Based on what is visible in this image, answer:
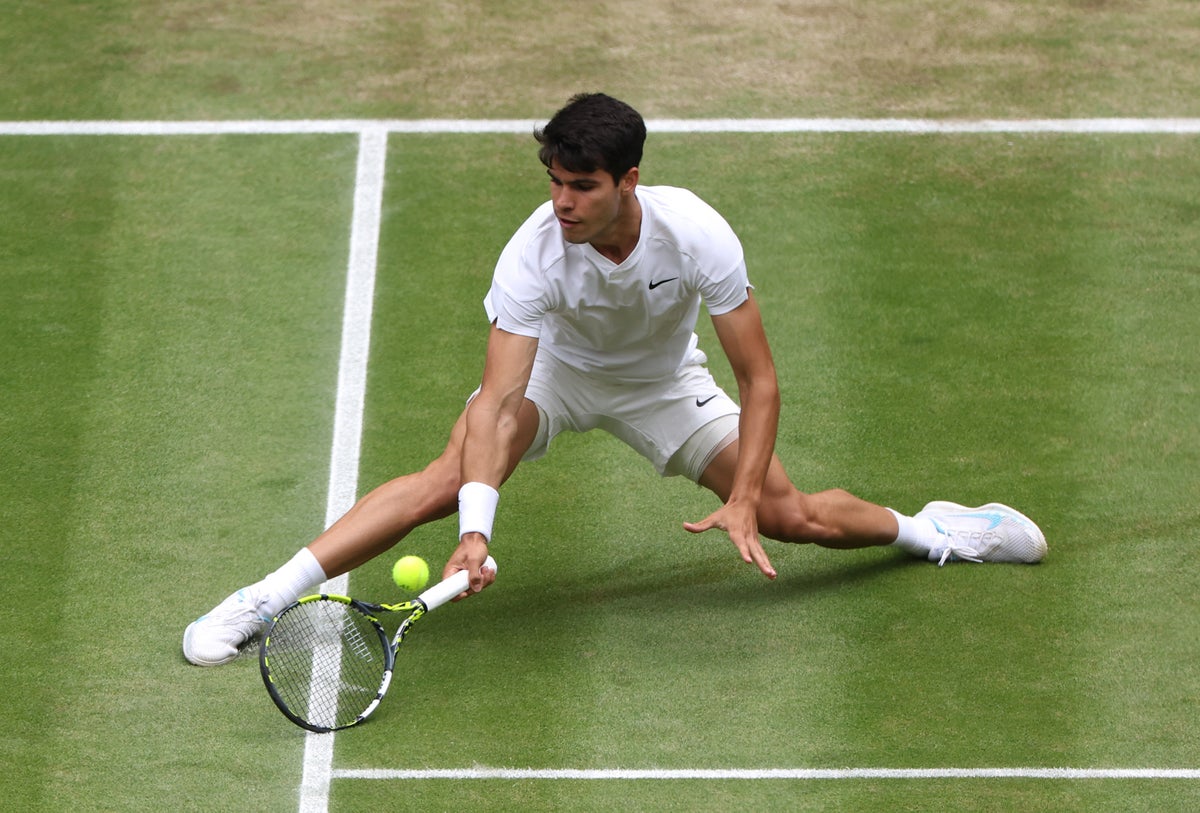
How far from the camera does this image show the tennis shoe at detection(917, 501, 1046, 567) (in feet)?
21.9

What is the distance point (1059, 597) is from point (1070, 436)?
1.06 meters

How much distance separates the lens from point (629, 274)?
5.90 meters

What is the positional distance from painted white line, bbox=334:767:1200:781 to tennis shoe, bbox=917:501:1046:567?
46.4 inches

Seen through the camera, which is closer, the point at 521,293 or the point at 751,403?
the point at 521,293

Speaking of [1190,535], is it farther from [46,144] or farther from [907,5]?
[46,144]

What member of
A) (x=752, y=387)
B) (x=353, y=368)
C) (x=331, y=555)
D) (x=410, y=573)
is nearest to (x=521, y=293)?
(x=752, y=387)

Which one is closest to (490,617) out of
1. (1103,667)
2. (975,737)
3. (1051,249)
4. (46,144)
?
(975,737)

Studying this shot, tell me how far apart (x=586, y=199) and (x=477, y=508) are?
1.07 m

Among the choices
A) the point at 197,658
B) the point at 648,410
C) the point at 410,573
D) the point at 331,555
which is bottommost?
the point at 197,658

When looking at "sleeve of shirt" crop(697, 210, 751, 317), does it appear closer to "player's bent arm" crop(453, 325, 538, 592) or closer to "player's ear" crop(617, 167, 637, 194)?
"player's ear" crop(617, 167, 637, 194)

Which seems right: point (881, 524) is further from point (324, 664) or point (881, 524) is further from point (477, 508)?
point (324, 664)

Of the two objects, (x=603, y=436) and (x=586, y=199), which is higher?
(x=586, y=199)

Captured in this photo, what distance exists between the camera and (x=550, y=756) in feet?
18.8

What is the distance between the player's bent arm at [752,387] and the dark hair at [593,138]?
2.31 feet
